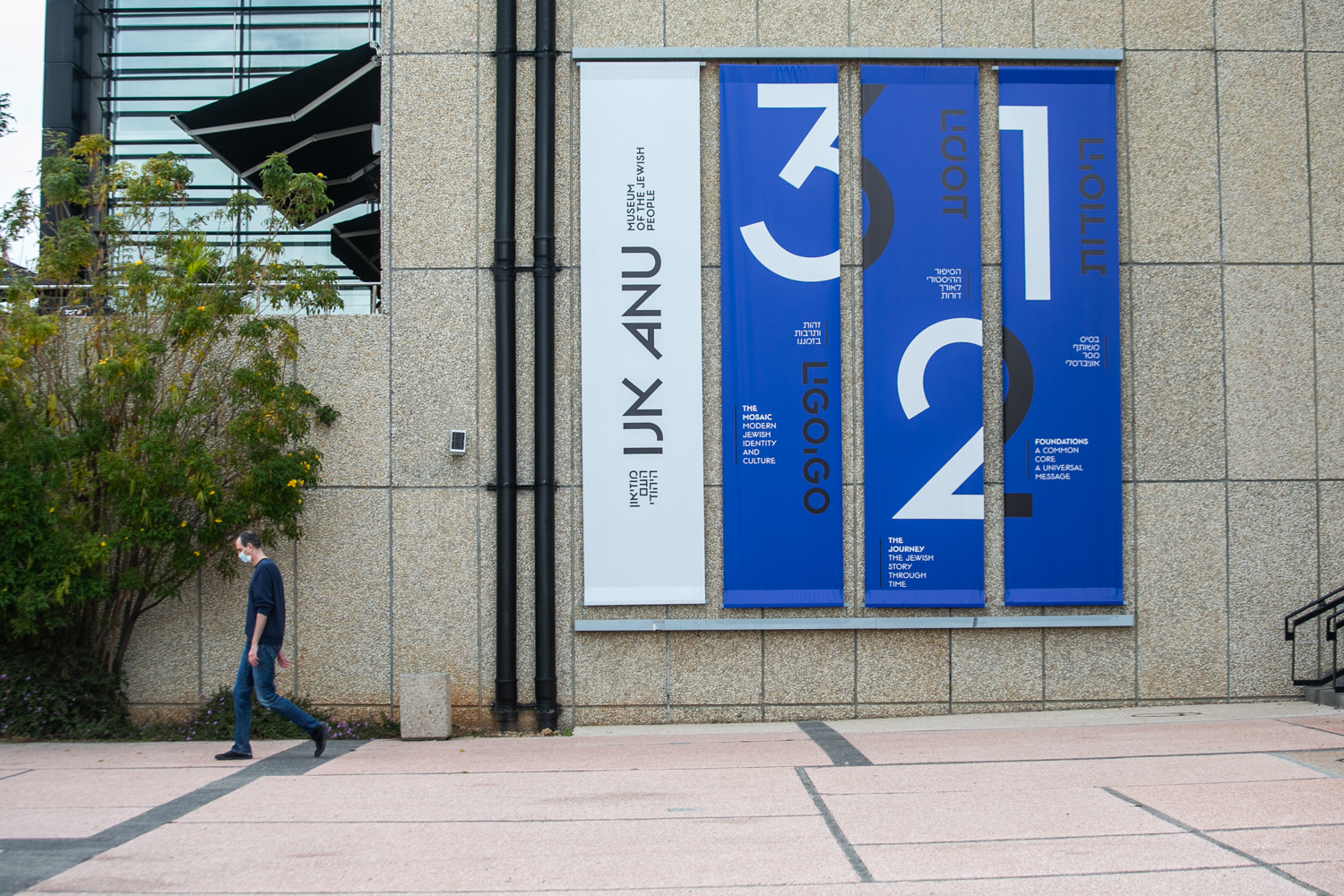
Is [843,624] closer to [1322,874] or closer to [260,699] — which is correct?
[1322,874]

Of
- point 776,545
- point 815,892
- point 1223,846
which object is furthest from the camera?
point 776,545

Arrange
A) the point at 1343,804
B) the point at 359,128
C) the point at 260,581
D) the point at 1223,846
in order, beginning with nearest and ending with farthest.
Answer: the point at 1223,846 → the point at 1343,804 → the point at 260,581 → the point at 359,128

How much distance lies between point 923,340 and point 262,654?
687 cm

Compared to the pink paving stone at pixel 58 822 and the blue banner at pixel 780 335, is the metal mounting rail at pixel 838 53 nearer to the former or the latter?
the blue banner at pixel 780 335

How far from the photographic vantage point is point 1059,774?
668 centimetres

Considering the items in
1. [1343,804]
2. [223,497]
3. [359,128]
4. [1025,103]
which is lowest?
[1343,804]

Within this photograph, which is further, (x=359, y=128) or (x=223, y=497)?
(x=359, y=128)

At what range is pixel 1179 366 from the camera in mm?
9305

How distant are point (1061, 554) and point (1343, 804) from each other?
3621mm

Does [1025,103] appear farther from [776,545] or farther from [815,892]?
[815,892]

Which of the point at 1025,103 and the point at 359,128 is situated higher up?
the point at 359,128

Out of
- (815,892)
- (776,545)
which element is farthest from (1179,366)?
(815,892)

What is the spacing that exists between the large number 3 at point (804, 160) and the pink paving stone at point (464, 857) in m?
5.49

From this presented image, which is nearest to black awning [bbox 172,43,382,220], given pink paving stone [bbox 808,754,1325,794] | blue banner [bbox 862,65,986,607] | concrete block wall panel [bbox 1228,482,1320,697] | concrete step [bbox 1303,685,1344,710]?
blue banner [bbox 862,65,986,607]
